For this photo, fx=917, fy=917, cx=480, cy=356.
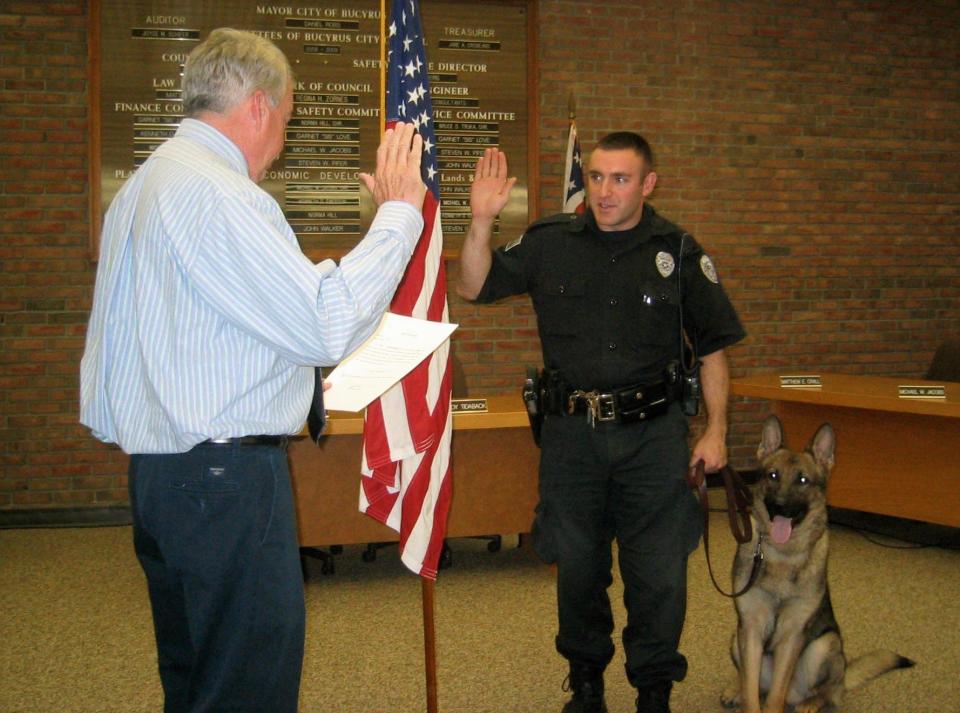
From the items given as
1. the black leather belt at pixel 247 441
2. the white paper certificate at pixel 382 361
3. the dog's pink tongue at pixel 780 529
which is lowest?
the dog's pink tongue at pixel 780 529

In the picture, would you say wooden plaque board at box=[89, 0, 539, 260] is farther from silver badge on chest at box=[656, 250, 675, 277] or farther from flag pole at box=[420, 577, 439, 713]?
flag pole at box=[420, 577, 439, 713]

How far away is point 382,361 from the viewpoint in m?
2.14

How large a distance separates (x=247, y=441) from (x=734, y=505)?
182 cm

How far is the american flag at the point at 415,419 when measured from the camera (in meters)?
2.66

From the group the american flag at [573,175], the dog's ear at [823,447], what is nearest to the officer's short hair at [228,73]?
the dog's ear at [823,447]

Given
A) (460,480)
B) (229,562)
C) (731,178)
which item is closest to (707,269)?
(229,562)

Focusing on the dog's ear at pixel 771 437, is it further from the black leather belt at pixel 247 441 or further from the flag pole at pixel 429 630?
the black leather belt at pixel 247 441

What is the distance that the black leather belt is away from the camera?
1.57m

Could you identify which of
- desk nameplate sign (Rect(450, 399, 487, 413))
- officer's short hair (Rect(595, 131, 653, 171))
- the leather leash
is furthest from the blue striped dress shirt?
desk nameplate sign (Rect(450, 399, 487, 413))

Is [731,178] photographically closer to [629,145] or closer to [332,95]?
[332,95]

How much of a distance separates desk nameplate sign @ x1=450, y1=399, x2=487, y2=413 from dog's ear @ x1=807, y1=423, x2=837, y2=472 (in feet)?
5.83

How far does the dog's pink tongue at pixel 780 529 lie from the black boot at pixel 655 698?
1.91ft

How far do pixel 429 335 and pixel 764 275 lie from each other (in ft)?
16.3

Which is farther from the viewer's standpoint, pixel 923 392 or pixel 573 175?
pixel 573 175
